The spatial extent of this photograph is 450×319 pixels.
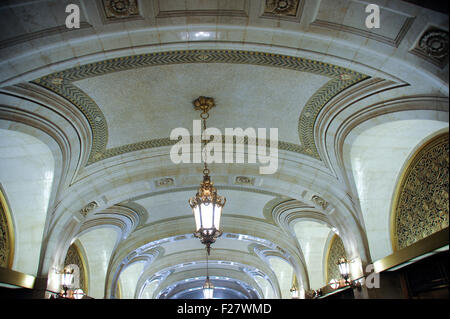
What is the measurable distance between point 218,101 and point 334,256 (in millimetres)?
6572

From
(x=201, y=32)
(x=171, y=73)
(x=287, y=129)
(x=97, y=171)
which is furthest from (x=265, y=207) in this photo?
(x=201, y=32)

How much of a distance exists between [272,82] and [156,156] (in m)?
3.10

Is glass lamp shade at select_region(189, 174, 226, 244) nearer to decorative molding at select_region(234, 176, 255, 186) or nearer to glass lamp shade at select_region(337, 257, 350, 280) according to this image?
decorative molding at select_region(234, 176, 255, 186)

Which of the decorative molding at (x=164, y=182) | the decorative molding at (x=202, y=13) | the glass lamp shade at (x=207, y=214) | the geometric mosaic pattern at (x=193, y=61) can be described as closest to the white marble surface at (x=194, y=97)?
the geometric mosaic pattern at (x=193, y=61)

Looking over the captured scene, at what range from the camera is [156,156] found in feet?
23.5

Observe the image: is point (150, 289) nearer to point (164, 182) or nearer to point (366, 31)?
point (164, 182)

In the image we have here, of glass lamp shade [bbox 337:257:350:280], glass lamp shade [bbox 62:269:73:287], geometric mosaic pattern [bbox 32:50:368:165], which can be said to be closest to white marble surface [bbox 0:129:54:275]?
glass lamp shade [bbox 62:269:73:287]

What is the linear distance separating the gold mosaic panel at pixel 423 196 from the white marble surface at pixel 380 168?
142 millimetres

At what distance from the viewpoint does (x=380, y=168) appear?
20.4 feet

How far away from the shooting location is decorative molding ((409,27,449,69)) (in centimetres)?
328

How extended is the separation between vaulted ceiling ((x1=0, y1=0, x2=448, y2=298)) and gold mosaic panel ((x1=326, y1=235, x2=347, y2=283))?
1.30m

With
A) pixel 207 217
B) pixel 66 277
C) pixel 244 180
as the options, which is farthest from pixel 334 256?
pixel 66 277

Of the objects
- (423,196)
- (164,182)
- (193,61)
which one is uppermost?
(193,61)

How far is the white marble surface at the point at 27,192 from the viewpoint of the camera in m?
5.91
